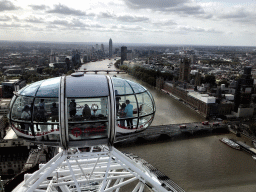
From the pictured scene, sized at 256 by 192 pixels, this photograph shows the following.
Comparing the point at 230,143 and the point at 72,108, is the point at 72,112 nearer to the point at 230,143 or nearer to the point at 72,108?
the point at 72,108

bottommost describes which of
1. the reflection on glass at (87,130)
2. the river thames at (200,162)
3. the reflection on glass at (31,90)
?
the river thames at (200,162)

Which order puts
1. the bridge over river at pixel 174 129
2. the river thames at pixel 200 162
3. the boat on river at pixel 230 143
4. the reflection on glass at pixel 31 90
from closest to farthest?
the reflection on glass at pixel 31 90, the river thames at pixel 200 162, the boat on river at pixel 230 143, the bridge over river at pixel 174 129

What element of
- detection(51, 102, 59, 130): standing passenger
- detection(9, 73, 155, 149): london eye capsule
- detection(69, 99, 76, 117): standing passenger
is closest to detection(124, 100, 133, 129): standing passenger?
detection(9, 73, 155, 149): london eye capsule

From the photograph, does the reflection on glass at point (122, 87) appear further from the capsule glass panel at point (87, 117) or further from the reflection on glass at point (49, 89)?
the reflection on glass at point (49, 89)

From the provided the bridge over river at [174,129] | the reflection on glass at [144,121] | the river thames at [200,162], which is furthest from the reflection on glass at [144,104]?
the bridge over river at [174,129]

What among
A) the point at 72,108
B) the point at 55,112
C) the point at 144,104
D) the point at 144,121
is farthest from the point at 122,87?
the point at 55,112

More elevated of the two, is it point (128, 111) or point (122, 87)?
point (122, 87)

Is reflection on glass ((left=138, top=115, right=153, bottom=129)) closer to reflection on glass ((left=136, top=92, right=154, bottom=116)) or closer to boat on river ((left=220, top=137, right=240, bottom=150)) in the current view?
reflection on glass ((left=136, top=92, right=154, bottom=116))

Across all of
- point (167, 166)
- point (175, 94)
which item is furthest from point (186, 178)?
point (175, 94)
